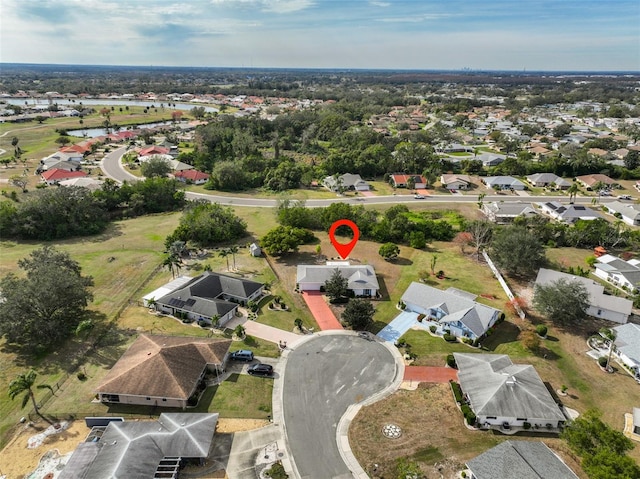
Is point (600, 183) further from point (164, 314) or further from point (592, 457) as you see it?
point (164, 314)

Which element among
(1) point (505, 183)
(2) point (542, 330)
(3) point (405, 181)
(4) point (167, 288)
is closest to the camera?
(2) point (542, 330)

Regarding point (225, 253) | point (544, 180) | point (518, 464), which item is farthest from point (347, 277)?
point (544, 180)

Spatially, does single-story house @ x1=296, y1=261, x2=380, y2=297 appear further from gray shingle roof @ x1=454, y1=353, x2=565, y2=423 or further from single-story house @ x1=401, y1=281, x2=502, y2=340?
gray shingle roof @ x1=454, y1=353, x2=565, y2=423

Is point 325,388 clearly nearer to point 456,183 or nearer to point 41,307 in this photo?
point 41,307

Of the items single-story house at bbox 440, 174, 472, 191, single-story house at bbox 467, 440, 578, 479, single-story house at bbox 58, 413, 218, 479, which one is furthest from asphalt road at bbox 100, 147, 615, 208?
single-story house at bbox 467, 440, 578, 479

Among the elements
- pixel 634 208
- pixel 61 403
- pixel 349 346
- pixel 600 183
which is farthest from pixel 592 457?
pixel 600 183
